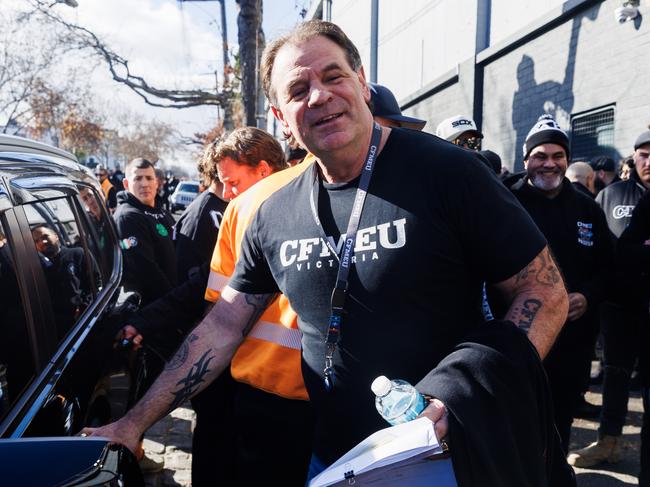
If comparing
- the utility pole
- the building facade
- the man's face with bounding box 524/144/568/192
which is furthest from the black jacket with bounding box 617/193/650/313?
the utility pole

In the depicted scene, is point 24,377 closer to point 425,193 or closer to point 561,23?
point 425,193

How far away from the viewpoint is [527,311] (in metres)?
1.49

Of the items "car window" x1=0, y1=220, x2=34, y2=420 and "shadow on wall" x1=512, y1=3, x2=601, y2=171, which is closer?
"car window" x1=0, y1=220, x2=34, y2=420

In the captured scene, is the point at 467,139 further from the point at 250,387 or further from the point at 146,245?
the point at 146,245

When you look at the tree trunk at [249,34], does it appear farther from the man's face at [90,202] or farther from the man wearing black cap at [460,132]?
the man's face at [90,202]

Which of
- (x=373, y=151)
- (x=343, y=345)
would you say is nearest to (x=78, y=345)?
(x=343, y=345)

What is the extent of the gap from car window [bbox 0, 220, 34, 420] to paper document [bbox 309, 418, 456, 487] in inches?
39.9

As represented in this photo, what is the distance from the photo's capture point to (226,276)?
249 centimetres

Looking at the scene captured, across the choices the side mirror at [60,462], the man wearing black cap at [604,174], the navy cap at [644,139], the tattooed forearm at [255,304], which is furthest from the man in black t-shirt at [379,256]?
the man wearing black cap at [604,174]

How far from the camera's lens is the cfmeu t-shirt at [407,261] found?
4.91 ft

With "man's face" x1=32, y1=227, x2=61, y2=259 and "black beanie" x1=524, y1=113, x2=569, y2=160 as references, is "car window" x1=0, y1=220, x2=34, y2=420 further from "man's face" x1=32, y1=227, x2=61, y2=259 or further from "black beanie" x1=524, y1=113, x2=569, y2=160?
"black beanie" x1=524, y1=113, x2=569, y2=160

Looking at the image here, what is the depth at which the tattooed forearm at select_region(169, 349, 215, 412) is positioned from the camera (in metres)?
1.91

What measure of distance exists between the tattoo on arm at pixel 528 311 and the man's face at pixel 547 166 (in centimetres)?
220

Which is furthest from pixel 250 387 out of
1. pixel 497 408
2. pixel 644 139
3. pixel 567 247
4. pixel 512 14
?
pixel 512 14
